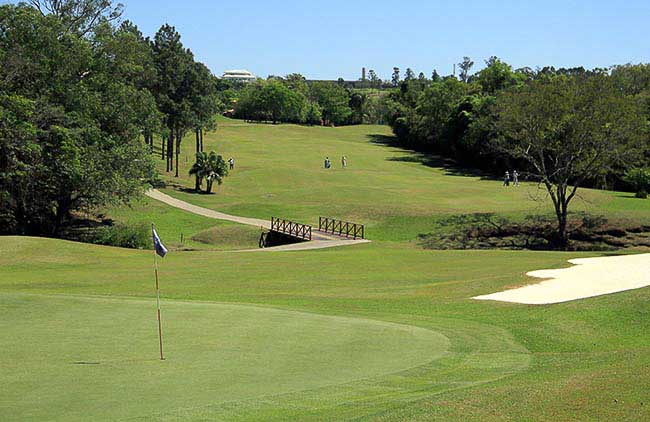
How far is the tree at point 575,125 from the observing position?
5388 centimetres

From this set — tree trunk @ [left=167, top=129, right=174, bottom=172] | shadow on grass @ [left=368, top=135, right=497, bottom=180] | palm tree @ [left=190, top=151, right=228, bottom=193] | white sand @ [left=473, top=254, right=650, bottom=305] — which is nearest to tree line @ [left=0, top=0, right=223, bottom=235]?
palm tree @ [left=190, top=151, right=228, bottom=193]

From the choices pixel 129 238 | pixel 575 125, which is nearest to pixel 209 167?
pixel 129 238

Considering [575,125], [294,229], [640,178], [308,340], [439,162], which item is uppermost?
[575,125]

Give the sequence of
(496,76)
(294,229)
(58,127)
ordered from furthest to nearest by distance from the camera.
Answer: (496,76), (294,229), (58,127)

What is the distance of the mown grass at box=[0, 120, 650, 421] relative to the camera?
472 inches

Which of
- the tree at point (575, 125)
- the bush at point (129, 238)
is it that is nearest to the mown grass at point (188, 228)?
the bush at point (129, 238)

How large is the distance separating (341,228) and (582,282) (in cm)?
2870

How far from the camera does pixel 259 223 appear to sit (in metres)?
62.3

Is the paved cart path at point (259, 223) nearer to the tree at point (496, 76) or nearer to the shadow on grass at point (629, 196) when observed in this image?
the shadow on grass at point (629, 196)

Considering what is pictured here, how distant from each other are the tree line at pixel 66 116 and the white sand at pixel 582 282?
106 feet

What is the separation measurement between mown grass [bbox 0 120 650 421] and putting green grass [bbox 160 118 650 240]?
68.1ft

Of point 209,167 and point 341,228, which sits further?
point 209,167

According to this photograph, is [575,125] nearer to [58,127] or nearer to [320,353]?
[58,127]

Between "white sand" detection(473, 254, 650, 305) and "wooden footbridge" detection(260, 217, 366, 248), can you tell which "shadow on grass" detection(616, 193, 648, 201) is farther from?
"white sand" detection(473, 254, 650, 305)
